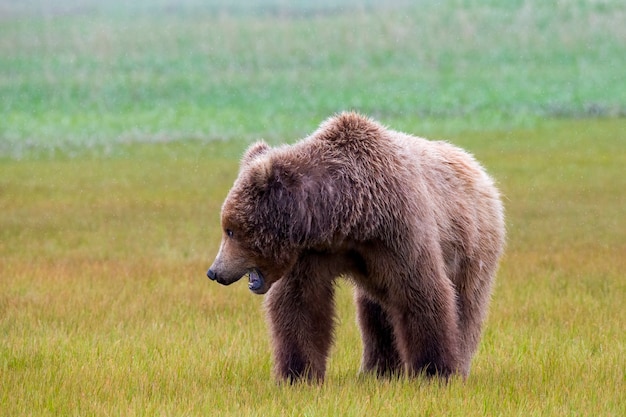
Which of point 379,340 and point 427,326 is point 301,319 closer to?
point 427,326

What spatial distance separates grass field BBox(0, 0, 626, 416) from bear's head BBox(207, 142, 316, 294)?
0.74 meters

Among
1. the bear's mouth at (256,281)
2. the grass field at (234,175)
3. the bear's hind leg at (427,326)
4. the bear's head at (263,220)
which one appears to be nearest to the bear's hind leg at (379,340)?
the grass field at (234,175)

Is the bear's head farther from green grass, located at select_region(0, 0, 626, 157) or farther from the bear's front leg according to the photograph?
green grass, located at select_region(0, 0, 626, 157)

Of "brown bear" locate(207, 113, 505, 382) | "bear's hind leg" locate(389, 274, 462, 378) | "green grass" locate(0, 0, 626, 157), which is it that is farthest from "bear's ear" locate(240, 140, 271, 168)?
"green grass" locate(0, 0, 626, 157)

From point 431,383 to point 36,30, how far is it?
40.4m

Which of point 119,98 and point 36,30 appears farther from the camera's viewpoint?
point 36,30

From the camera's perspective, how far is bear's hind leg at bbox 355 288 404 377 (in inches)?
283

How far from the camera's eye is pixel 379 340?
7.19 meters

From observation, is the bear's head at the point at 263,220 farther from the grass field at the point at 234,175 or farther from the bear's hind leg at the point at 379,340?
the bear's hind leg at the point at 379,340

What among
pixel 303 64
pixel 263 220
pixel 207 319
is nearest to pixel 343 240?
pixel 263 220

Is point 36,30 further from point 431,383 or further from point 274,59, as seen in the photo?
point 431,383

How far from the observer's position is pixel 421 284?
249 inches

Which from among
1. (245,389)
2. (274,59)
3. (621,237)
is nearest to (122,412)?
(245,389)

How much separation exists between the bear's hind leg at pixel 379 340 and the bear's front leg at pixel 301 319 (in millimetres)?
725
